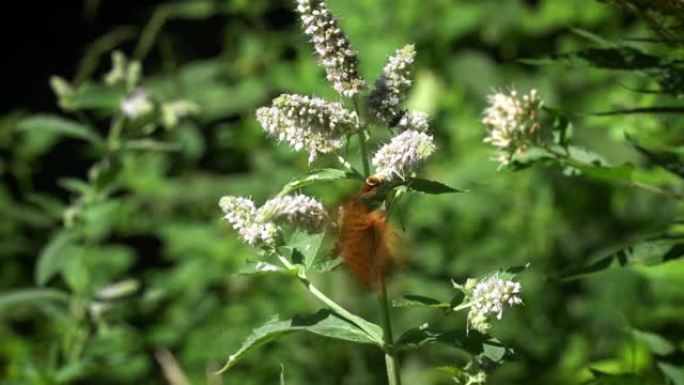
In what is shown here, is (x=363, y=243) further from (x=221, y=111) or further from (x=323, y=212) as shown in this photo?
(x=221, y=111)

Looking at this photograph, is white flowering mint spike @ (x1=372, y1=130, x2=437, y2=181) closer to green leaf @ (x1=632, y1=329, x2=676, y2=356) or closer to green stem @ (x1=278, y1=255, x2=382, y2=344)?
green stem @ (x1=278, y1=255, x2=382, y2=344)

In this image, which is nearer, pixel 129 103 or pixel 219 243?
pixel 129 103

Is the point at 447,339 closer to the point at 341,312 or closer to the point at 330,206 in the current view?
the point at 341,312

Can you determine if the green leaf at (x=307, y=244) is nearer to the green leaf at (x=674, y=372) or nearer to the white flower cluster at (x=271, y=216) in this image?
the white flower cluster at (x=271, y=216)

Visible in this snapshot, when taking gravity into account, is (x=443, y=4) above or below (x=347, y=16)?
below

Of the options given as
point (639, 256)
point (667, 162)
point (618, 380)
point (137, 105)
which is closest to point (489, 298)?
point (618, 380)

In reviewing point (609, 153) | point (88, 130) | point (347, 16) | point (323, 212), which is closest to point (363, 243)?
point (323, 212)
